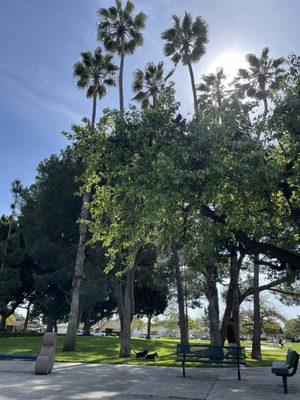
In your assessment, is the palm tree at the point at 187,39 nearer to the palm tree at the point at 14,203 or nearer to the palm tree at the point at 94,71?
the palm tree at the point at 94,71

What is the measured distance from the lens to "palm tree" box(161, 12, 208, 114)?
2531 cm

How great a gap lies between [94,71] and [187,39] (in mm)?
6827

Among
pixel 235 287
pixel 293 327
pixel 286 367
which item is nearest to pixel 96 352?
pixel 235 287

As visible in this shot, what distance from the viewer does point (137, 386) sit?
9617 millimetres

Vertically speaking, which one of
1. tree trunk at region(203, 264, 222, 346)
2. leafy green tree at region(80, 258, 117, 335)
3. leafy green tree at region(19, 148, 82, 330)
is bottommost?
tree trunk at region(203, 264, 222, 346)

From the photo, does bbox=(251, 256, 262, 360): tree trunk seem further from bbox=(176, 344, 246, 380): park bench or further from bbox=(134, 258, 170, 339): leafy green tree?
bbox=(176, 344, 246, 380): park bench

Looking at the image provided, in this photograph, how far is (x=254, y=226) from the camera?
12.9m

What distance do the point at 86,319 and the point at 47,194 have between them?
1045 inches

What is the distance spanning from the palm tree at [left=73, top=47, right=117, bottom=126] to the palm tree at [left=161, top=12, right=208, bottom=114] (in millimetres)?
4371

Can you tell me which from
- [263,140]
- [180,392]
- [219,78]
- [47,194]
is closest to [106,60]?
[219,78]

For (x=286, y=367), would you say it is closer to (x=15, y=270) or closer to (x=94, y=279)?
(x=94, y=279)

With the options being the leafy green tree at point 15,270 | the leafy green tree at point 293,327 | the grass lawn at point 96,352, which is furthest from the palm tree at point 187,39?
the leafy green tree at point 293,327

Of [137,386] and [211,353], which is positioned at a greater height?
[211,353]

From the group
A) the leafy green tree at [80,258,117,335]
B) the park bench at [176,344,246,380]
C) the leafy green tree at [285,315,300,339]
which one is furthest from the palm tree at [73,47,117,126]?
the leafy green tree at [285,315,300,339]
